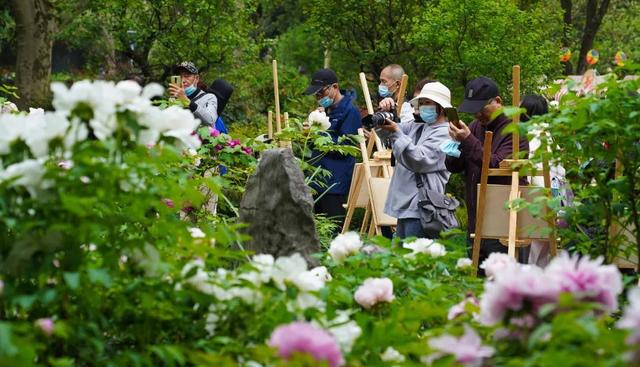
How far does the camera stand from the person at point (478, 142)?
307 inches

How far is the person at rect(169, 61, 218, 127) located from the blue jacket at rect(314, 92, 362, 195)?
0.93m

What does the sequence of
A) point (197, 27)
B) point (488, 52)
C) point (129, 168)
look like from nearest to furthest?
1. point (129, 168)
2. point (488, 52)
3. point (197, 27)

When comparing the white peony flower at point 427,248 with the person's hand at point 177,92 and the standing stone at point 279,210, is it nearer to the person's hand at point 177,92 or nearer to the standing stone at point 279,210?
the standing stone at point 279,210

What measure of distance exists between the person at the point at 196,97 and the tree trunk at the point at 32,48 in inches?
281

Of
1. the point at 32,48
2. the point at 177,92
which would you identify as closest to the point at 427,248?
the point at 177,92

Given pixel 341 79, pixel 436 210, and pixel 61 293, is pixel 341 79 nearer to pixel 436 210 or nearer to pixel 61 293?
pixel 436 210

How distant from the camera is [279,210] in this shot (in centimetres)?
563

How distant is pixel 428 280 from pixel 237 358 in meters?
1.17

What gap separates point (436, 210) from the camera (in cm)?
810

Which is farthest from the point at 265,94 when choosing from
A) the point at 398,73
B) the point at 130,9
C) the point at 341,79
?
the point at 398,73

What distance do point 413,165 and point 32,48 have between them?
10310mm

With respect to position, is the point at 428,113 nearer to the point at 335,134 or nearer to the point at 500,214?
the point at 500,214

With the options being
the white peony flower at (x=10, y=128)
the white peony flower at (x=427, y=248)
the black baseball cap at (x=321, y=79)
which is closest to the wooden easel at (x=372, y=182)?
the black baseball cap at (x=321, y=79)

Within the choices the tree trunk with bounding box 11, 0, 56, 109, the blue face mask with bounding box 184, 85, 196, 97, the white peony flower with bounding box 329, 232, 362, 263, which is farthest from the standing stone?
the tree trunk with bounding box 11, 0, 56, 109
